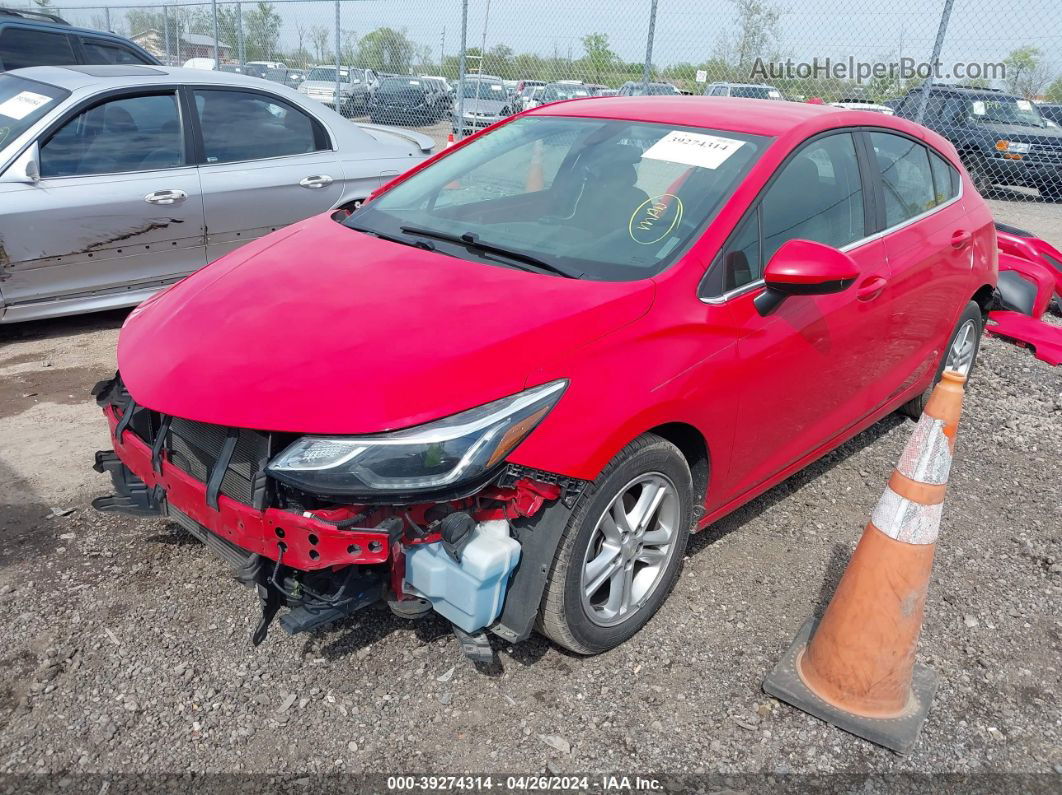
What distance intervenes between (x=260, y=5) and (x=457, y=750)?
15492 millimetres

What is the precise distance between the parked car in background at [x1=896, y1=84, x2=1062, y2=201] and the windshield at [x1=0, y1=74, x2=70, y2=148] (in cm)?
1140

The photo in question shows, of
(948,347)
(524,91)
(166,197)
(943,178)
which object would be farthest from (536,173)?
(524,91)

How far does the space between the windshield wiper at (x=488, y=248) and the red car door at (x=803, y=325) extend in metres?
0.50

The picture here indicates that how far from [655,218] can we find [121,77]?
13.8 feet

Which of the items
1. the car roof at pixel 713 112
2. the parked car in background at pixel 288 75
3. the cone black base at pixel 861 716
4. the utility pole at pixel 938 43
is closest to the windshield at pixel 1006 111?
the utility pole at pixel 938 43

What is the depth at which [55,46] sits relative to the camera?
8820 millimetres

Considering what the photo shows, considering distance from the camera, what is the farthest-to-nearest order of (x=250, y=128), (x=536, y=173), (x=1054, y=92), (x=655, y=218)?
(x=1054, y=92) < (x=250, y=128) < (x=536, y=173) < (x=655, y=218)

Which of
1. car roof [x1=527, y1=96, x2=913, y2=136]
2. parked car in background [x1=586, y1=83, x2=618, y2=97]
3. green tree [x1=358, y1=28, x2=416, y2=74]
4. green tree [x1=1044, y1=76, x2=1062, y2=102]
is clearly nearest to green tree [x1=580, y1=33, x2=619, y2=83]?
parked car in background [x1=586, y1=83, x2=618, y2=97]

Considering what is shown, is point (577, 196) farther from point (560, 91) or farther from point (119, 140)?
point (560, 91)

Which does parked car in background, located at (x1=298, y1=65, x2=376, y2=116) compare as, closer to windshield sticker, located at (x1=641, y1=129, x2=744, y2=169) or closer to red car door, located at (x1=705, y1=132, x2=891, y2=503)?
windshield sticker, located at (x1=641, y1=129, x2=744, y2=169)

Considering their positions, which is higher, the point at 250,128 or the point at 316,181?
the point at 250,128

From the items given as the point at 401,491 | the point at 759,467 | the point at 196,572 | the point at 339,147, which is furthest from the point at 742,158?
the point at 339,147

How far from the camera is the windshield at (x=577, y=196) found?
2863 mm

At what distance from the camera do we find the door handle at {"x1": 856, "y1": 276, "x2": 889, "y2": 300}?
3357 millimetres
